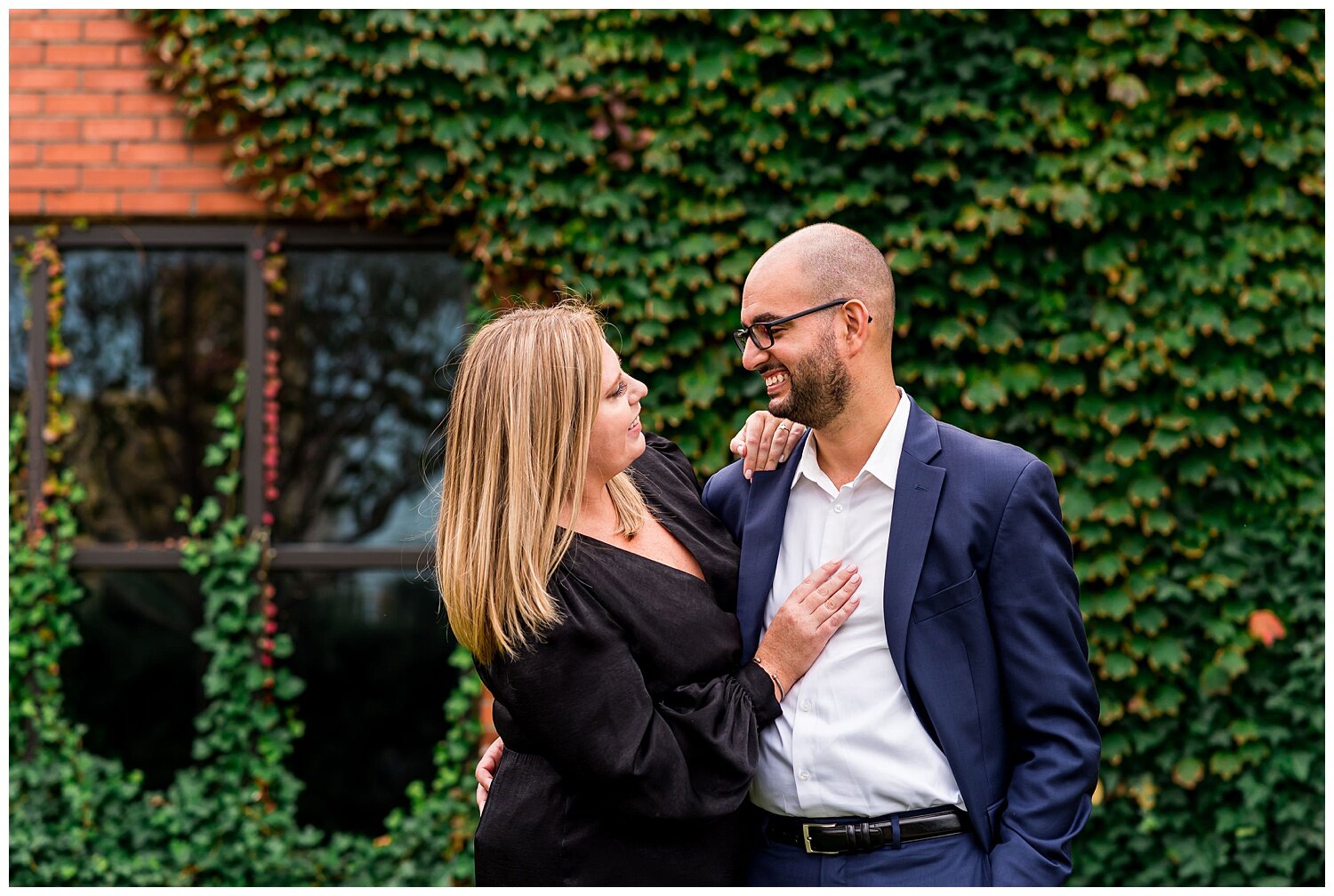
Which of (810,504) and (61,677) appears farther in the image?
(61,677)

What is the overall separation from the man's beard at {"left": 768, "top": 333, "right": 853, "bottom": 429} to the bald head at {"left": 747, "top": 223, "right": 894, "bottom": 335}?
124 millimetres

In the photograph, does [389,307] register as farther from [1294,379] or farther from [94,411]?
[1294,379]

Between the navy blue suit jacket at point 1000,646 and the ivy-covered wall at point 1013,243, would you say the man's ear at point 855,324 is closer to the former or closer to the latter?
the navy blue suit jacket at point 1000,646

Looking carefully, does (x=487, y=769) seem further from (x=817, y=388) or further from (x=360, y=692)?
(x=360, y=692)

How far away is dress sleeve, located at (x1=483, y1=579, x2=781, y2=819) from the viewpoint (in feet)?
7.06

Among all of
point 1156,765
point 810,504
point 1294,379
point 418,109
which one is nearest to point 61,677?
point 418,109

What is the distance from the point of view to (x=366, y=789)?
461cm

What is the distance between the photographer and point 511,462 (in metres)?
2.30

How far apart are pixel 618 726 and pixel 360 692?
9.26 feet

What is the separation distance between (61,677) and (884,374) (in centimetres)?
397

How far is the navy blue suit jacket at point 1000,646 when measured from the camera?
217cm

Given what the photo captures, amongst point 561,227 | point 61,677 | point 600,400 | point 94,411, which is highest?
point 561,227

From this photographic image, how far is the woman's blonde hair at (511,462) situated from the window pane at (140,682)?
2.87 m

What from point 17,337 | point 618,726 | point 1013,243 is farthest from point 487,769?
point 17,337
